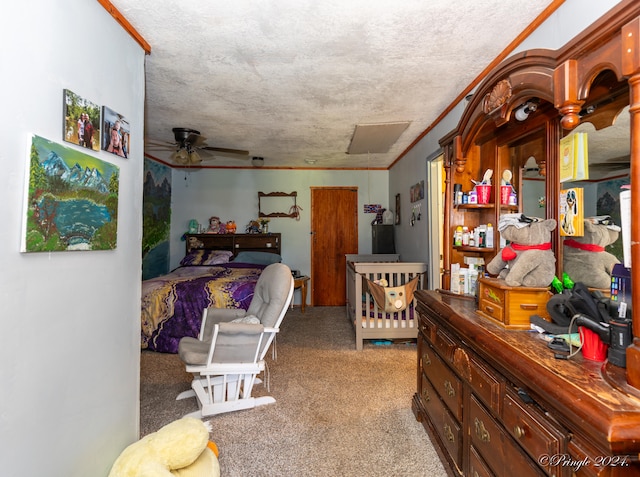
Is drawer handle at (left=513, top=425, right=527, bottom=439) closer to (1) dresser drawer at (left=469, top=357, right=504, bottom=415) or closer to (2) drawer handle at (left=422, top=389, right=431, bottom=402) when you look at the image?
(1) dresser drawer at (left=469, top=357, right=504, bottom=415)

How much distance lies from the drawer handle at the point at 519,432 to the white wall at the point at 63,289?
1676 mm

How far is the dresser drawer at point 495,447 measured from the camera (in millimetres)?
1061

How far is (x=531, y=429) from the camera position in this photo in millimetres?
1014

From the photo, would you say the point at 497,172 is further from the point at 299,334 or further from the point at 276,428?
the point at 299,334

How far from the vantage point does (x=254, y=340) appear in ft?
7.77

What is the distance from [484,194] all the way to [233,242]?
13.8ft

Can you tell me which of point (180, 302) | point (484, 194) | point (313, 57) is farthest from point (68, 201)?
point (180, 302)

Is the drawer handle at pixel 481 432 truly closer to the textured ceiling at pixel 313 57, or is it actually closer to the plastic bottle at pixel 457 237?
the plastic bottle at pixel 457 237

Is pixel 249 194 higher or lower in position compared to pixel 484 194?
higher

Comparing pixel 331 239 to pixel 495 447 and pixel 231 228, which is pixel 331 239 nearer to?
pixel 231 228

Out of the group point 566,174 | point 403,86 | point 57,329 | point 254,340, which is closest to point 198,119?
point 403,86

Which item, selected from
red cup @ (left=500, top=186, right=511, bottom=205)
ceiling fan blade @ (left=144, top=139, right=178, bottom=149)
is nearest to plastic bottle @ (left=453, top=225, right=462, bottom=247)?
red cup @ (left=500, top=186, right=511, bottom=205)

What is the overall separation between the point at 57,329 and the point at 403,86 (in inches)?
104

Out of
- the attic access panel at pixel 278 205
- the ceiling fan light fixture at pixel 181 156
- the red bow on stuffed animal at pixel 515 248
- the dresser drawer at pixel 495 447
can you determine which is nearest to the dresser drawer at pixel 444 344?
the dresser drawer at pixel 495 447
